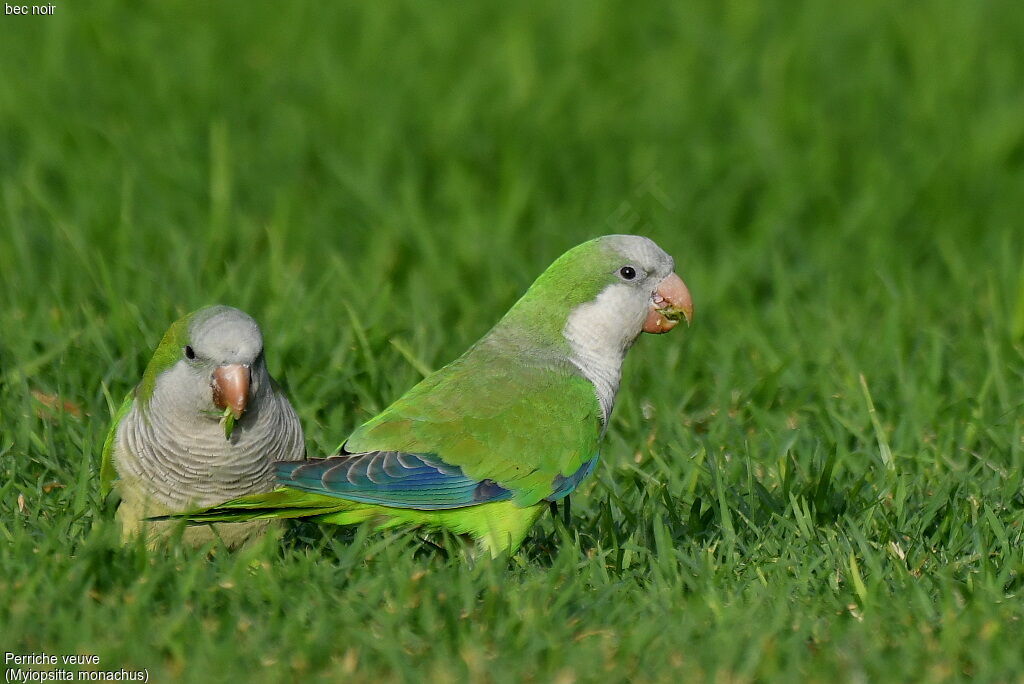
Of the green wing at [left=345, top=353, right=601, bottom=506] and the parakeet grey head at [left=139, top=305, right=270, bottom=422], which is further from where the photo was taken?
the green wing at [left=345, top=353, right=601, bottom=506]

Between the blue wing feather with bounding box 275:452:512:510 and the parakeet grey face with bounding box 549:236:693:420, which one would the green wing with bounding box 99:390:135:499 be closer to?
the blue wing feather with bounding box 275:452:512:510

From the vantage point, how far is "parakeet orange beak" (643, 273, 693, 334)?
4688mm

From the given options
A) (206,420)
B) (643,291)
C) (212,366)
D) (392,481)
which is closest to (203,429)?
(206,420)

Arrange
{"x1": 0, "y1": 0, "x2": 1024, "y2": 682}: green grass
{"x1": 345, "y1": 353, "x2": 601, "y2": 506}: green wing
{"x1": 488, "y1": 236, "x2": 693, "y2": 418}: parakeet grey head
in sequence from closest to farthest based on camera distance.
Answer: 1. {"x1": 0, "y1": 0, "x2": 1024, "y2": 682}: green grass
2. {"x1": 345, "y1": 353, "x2": 601, "y2": 506}: green wing
3. {"x1": 488, "y1": 236, "x2": 693, "y2": 418}: parakeet grey head

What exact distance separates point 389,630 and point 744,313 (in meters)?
3.26

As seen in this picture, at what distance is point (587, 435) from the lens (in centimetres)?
446

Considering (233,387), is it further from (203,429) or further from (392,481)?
(392,481)

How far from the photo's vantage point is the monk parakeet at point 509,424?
160 inches

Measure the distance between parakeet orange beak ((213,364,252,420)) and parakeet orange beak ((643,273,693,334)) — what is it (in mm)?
1391

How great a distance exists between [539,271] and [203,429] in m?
2.74

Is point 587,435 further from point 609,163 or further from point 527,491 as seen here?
point 609,163

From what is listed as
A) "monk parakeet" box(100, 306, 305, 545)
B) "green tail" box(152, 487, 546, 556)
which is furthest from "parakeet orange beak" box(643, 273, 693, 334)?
"monk parakeet" box(100, 306, 305, 545)

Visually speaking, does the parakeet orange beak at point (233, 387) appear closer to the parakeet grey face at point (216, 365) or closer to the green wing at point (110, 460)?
the parakeet grey face at point (216, 365)

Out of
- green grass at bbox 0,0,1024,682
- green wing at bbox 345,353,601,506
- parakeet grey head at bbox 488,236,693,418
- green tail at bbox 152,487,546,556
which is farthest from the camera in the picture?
parakeet grey head at bbox 488,236,693,418
